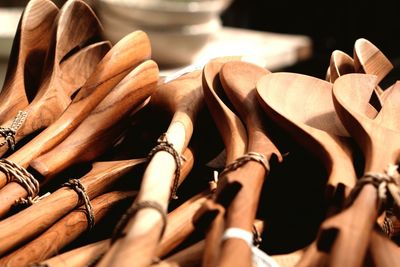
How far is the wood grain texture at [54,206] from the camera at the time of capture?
0.42 meters

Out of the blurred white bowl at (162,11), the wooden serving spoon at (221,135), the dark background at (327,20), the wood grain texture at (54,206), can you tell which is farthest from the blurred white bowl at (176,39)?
the wood grain texture at (54,206)

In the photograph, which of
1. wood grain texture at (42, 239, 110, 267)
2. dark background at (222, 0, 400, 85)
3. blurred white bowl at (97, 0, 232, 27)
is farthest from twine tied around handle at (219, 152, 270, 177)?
dark background at (222, 0, 400, 85)

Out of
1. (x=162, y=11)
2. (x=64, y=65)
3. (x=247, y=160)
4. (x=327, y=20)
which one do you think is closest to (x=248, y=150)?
(x=247, y=160)

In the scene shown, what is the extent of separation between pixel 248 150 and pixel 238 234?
0.13m

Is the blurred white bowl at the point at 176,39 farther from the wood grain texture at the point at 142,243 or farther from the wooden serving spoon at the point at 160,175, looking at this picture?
Answer: the wood grain texture at the point at 142,243

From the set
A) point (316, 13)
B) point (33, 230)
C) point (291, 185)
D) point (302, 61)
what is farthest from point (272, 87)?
point (316, 13)

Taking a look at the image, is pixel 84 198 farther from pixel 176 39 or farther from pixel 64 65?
pixel 176 39

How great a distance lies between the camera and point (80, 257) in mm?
410

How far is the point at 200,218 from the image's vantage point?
39 cm

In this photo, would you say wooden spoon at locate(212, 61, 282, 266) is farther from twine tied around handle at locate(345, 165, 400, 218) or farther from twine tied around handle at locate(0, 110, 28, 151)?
twine tied around handle at locate(0, 110, 28, 151)

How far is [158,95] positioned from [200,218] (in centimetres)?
23

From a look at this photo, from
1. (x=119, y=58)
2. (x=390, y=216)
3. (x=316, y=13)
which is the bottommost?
(x=316, y=13)

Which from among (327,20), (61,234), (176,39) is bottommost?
(327,20)

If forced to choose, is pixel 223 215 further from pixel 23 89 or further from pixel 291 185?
pixel 23 89
